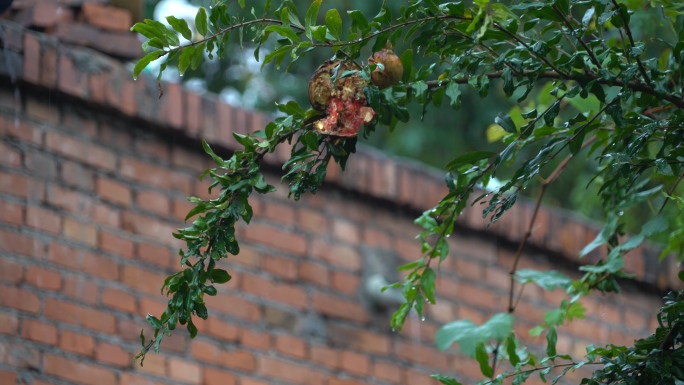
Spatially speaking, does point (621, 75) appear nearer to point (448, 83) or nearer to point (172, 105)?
point (448, 83)

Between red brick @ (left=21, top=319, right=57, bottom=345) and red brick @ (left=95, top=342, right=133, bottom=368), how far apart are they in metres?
0.14

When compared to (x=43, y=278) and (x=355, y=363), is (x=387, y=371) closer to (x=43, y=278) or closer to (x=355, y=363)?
(x=355, y=363)

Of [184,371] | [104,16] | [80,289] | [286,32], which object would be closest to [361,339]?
[184,371]

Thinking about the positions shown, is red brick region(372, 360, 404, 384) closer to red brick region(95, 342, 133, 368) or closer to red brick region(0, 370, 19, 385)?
red brick region(95, 342, 133, 368)

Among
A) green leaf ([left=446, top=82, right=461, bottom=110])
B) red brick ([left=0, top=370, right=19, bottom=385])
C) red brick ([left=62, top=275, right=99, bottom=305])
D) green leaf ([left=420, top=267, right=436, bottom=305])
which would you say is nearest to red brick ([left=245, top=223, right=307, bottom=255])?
red brick ([left=62, top=275, right=99, bottom=305])

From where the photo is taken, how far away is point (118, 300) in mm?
3037

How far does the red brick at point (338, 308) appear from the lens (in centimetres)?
348

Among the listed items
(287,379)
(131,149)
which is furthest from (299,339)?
(131,149)

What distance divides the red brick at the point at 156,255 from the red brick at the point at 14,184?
39 cm

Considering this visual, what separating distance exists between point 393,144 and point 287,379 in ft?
16.1

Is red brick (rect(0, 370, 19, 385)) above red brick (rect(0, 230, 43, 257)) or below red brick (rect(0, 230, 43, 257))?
below

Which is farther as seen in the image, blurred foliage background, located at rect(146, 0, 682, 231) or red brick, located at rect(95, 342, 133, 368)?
blurred foliage background, located at rect(146, 0, 682, 231)

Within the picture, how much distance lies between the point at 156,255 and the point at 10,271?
1.59ft

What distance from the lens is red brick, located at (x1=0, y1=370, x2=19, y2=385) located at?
106 inches
